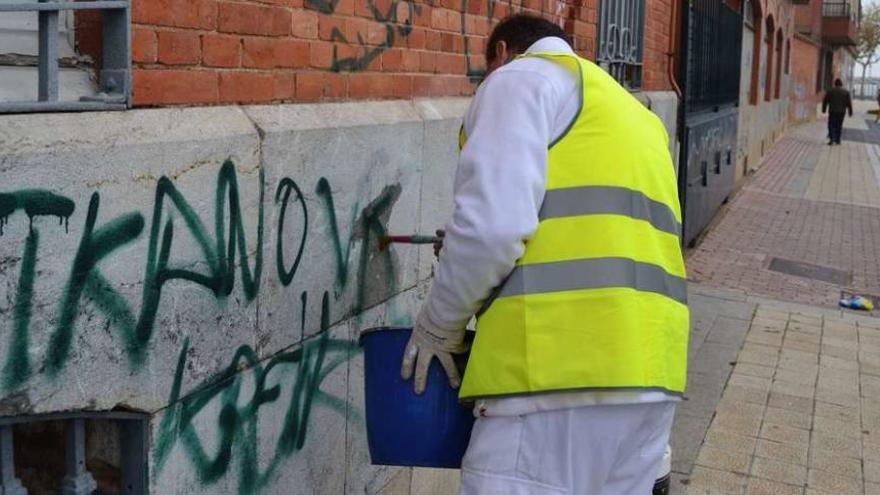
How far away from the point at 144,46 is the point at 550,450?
52.8 inches

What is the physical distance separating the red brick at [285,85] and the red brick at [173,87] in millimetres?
315

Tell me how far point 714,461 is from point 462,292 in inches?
119

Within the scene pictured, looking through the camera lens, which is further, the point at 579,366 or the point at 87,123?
the point at 579,366

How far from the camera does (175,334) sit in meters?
2.44

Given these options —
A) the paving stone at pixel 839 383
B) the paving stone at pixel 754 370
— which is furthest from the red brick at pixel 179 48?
the paving stone at pixel 839 383

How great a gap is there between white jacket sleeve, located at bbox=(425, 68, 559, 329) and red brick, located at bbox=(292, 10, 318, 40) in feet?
2.61

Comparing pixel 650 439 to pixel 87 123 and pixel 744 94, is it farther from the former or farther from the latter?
pixel 744 94

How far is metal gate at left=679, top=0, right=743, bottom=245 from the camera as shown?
1016 centimetres

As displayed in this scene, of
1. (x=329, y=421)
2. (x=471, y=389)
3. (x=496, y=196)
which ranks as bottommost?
(x=329, y=421)

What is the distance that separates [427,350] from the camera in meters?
2.58

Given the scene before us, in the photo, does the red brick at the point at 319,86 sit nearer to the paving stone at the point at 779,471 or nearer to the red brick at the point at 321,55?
the red brick at the point at 321,55

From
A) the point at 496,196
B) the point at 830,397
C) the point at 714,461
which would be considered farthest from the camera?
the point at 830,397

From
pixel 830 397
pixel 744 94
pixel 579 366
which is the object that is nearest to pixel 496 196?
pixel 579 366

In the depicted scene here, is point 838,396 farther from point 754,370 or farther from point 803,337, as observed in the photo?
point 803,337
